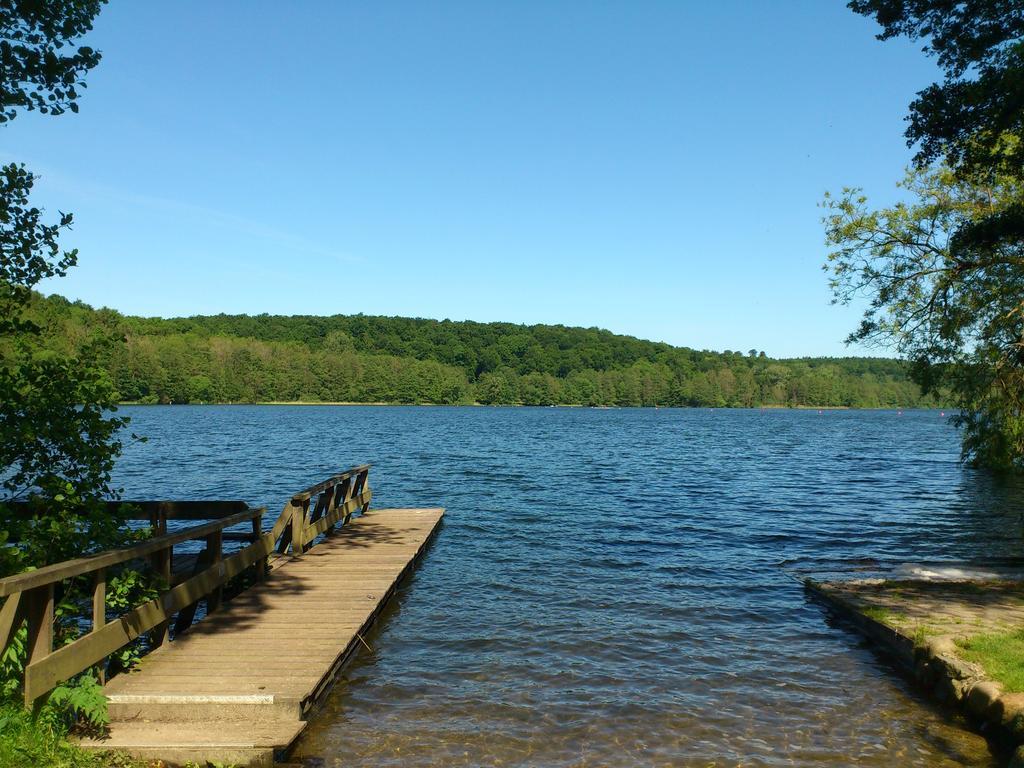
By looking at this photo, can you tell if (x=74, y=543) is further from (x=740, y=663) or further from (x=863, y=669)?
(x=863, y=669)

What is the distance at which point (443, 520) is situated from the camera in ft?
65.8

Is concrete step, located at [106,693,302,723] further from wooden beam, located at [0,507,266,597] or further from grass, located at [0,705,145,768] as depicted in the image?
wooden beam, located at [0,507,266,597]

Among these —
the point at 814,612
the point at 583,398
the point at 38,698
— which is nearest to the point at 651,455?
the point at 814,612

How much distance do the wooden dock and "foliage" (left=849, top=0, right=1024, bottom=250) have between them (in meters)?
10.2

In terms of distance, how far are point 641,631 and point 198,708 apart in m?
6.19

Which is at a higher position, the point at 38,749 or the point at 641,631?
the point at 38,749

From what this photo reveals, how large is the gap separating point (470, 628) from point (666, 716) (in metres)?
3.71

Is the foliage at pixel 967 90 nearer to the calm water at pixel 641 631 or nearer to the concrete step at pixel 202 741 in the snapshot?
the calm water at pixel 641 631

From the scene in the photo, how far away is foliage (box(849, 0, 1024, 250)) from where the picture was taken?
9.39 m

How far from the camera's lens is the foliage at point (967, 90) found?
30.8 feet

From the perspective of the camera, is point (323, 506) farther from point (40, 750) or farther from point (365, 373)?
point (365, 373)

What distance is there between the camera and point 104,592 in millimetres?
6484

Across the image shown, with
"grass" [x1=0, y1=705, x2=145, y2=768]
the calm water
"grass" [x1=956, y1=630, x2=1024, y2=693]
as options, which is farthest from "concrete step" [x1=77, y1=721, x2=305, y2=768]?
"grass" [x1=956, y1=630, x2=1024, y2=693]

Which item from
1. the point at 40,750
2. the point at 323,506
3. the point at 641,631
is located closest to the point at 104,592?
the point at 40,750
